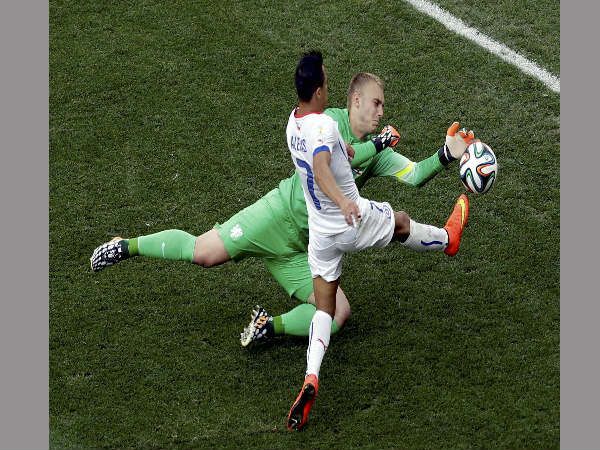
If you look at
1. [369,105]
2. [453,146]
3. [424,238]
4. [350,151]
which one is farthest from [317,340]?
[453,146]

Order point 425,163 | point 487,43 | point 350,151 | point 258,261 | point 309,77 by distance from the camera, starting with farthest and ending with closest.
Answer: point 487,43 < point 258,261 < point 425,163 < point 350,151 < point 309,77

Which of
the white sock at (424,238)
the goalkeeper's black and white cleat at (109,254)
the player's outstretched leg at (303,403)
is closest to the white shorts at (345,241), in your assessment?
the white sock at (424,238)

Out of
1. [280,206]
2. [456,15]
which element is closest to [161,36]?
[456,15]

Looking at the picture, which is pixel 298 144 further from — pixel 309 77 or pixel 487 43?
pixel 487 43

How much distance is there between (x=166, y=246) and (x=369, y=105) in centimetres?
193

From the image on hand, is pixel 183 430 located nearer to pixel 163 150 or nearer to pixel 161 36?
pixel 163 150

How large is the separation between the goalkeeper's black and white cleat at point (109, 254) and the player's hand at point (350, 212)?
225 cm

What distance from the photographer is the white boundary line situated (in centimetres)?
1039

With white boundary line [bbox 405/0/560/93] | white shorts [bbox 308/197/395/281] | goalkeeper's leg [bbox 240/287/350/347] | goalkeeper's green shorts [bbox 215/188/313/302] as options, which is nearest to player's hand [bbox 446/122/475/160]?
white shorts [bbox 308/197/395/281]

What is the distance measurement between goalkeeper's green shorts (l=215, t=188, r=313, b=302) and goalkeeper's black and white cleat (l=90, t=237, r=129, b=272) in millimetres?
817

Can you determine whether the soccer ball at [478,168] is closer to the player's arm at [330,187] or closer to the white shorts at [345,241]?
the white shorts at [345,241]

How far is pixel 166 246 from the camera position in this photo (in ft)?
26.5

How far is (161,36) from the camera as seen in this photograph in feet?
36.9

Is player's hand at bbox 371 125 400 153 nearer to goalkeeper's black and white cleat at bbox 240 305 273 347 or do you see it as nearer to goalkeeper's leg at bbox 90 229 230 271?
goalkeeper's leg at bbox 90 229 230 271
